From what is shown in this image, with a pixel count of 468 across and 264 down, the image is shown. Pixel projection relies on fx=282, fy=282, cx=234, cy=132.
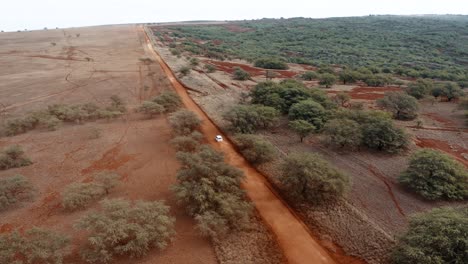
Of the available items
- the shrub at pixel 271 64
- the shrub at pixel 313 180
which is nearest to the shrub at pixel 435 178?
the shrub at pixel 313 180

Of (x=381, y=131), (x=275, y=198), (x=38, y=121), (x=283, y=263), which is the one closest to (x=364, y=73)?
(x=381, y=131)

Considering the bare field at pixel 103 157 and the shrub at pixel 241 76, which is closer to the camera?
the bare field at pixel 103 157

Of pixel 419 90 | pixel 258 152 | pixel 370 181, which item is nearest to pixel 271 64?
pixel 419 90

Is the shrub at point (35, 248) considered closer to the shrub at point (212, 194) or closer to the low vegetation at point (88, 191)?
the low vegetation at point (88, 191)

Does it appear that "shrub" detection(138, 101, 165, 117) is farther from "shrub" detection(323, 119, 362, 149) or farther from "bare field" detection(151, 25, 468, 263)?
"shrub" detection(323, 119, 362, 149)

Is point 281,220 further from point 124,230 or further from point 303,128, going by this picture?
point 303,128
